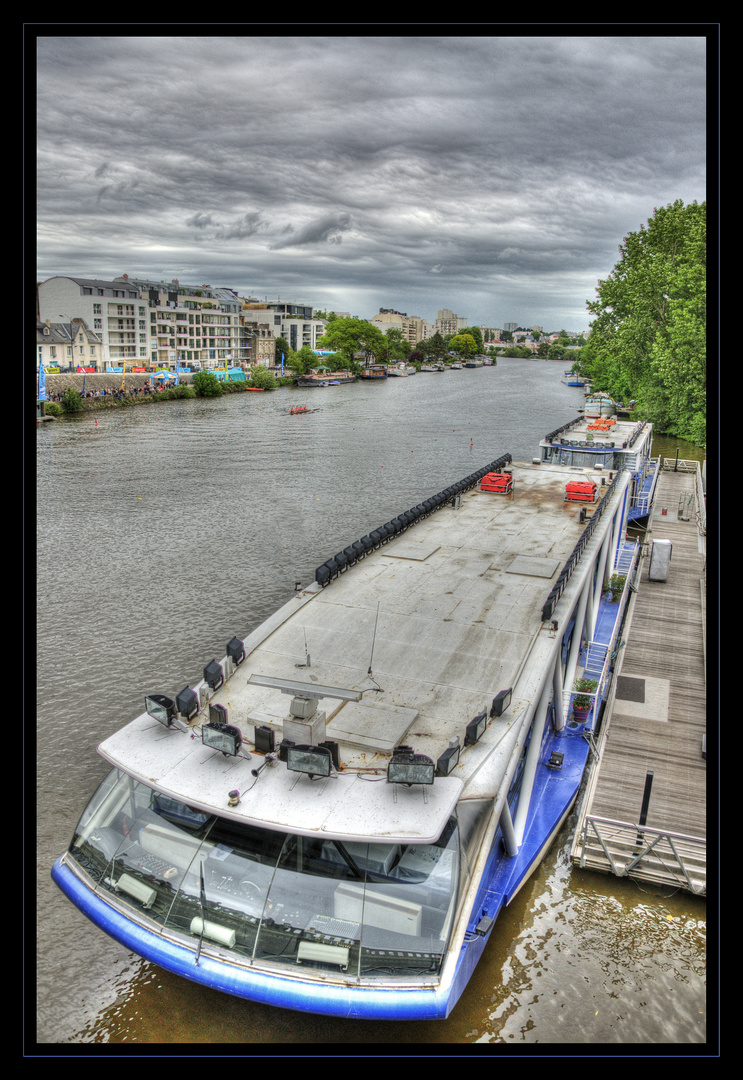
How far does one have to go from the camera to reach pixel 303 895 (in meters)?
10.4

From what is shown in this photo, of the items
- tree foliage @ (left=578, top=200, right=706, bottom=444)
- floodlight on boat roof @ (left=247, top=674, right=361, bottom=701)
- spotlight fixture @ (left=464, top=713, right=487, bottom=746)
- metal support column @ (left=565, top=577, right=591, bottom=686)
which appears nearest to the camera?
floodlight on boat roof @ (left=247, top=674, right=361, bottom=701)

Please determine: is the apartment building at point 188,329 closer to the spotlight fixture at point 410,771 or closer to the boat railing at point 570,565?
the boat railing at point 570,565

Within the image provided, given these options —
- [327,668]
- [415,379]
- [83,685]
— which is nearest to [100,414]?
[83,685]

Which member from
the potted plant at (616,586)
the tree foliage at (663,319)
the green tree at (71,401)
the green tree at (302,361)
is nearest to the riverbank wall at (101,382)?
the green tree at (71,401)

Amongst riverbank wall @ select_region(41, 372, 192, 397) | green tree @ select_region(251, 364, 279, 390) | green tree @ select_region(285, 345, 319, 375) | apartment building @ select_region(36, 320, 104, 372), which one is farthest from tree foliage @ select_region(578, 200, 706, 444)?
apartment building @ select_region(36, 320, 104, 372)

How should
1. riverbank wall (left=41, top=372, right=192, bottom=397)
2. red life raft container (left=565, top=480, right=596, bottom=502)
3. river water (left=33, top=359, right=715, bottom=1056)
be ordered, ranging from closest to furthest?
river water (left=33, top=359, right=715, bottom=1056) < red life raft container (left=565, top=480, right=596, bottom=502) < riverbank wall (left=41, top=372, right=192, bottom=397)

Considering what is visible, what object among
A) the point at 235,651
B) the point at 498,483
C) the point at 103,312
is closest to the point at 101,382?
the point at 103,312

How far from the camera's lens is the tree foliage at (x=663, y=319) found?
48625 mm

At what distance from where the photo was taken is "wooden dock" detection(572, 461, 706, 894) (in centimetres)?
1562

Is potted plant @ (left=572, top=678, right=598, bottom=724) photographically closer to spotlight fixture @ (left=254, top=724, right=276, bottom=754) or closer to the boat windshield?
the boat windshield

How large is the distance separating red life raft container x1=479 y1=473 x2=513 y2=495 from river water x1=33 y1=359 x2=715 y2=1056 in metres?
9.94

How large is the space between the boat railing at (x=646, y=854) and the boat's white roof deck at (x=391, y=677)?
4219 mm

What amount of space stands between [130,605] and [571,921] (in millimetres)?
22474

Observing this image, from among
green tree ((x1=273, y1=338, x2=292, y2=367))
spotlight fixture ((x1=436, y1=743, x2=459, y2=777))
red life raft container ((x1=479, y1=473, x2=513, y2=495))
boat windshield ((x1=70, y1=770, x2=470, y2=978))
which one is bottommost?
boat windshield ((x1=70, y1=770, x2=470, y2=978))
